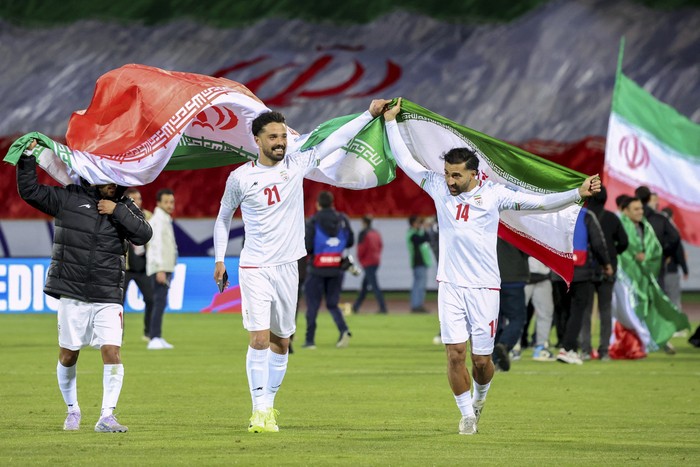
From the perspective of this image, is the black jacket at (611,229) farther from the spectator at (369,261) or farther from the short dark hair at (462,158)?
the spectator at (369,261)

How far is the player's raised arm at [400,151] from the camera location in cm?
1100

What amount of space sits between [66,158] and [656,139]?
520 inches

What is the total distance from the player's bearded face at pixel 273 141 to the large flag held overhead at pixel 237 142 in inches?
25.2

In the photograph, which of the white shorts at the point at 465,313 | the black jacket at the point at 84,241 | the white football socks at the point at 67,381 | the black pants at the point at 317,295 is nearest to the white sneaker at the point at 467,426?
the white shorts at the point at 465,313

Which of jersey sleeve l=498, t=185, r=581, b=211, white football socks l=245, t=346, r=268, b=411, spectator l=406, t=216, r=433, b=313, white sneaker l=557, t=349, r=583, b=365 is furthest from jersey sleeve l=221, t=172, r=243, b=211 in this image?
spectator l=406, t=216, r=433, b=313

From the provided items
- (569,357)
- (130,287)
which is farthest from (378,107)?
(130,287)

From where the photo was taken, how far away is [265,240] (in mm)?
10805

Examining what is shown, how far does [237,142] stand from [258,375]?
229 centimetres

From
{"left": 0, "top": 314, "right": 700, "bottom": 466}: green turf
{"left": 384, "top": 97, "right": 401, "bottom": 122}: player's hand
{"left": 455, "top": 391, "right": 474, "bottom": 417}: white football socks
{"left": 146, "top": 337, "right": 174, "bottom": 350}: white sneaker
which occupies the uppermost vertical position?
{"left": 384, "top": 97, "right": 401, "bottom": 122}: player's hand

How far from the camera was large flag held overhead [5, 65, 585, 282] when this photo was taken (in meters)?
11.3

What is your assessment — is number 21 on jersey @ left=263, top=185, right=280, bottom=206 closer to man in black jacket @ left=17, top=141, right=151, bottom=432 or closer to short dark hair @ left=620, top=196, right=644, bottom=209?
man in black jacket @ left=17, top=141, right=151, bottom=432

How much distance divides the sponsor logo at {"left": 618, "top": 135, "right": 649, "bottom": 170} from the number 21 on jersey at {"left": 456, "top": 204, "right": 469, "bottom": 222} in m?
11.4

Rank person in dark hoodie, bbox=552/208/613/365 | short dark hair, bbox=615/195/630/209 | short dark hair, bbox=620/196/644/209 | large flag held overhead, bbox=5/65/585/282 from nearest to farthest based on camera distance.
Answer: large flag held overhead, bbox=5/65/585/282 < person in dark hoodie, bbox=552/208/613/365 < short dark hair, bbox=620/196/644/209 < short dark hair, bbox=615/195/630/209

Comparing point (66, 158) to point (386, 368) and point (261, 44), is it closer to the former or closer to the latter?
point (386, 368)
